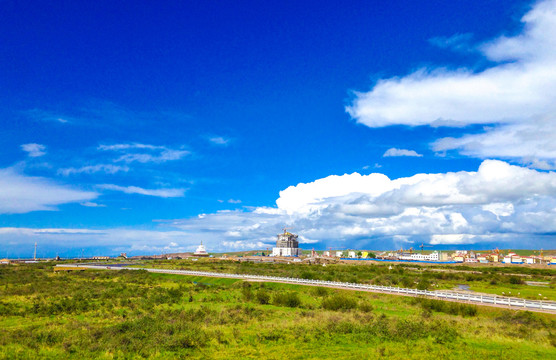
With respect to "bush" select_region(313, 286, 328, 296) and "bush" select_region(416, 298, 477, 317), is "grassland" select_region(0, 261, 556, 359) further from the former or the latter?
"bush" select_region(313, 286, 328, 296)

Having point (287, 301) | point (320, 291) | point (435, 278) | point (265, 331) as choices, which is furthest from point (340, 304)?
point (435, 278)

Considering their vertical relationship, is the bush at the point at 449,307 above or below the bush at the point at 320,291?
above

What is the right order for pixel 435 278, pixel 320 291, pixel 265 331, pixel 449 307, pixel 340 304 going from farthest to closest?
pixel 435 278, pixel 320 291, pixel 340 304, pixel 449 307, pixel 265 331

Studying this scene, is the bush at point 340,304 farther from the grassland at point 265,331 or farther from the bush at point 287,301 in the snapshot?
the bush at point 287,301

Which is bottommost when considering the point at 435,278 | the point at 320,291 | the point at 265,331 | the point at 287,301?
the point at 435,278

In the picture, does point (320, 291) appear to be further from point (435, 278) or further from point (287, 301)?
point (435, 278)

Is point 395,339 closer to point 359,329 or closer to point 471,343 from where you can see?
point 359,329

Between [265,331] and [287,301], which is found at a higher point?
[265,331]

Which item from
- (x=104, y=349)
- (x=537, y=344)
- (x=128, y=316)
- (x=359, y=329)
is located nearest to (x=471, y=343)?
(x=537, y=344)

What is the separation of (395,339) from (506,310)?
58.2ft

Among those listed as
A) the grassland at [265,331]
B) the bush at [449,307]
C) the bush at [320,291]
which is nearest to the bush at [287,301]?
the grassland at [265,331]

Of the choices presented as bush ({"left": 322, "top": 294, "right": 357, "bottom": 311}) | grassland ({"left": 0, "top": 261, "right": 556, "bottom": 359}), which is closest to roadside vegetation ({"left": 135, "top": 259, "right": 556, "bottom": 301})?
bush ({"left": 322, "top": 294, "right": 357, "bottom": 311})

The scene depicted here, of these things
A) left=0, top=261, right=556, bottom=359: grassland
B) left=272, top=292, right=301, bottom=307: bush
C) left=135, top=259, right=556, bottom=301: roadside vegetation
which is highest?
left=0, top=261, right=556, bottom=359: grassland

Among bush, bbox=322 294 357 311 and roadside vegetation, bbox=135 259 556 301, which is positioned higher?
bush, bbox=322 294 357 311
